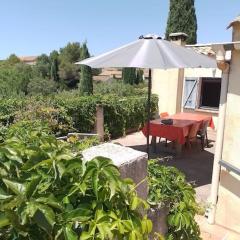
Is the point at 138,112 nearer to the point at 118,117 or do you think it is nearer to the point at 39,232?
the point at 118,117

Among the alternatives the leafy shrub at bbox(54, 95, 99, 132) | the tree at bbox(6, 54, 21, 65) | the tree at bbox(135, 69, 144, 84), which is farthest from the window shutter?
the tree at bbox(6, 54, 21, 65)

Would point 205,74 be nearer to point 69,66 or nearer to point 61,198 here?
point 61,198

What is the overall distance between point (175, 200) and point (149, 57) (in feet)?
8.75

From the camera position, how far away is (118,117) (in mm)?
12172

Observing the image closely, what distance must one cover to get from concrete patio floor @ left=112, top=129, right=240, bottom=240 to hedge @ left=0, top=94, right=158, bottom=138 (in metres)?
0.78

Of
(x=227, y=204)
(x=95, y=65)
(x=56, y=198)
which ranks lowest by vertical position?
(x=227, y=204)

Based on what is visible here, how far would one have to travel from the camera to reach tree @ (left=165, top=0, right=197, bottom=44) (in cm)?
2212

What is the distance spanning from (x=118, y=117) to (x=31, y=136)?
32.5 ft

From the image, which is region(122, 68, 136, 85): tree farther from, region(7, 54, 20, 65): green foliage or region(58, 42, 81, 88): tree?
region(7, 54, 20, 65): green foliage

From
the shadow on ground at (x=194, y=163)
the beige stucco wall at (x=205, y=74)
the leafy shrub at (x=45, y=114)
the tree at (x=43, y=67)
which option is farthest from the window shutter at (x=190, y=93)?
the tree at (x=43, y=67)

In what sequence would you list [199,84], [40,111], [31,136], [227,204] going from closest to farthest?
[31,136], [227,204], [40,111], [199,84]

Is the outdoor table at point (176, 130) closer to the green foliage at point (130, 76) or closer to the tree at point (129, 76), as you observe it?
the green foliage at point (130, 76)

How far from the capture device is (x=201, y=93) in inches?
531

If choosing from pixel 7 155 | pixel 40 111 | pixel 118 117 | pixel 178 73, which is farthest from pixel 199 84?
pixel 7 155
